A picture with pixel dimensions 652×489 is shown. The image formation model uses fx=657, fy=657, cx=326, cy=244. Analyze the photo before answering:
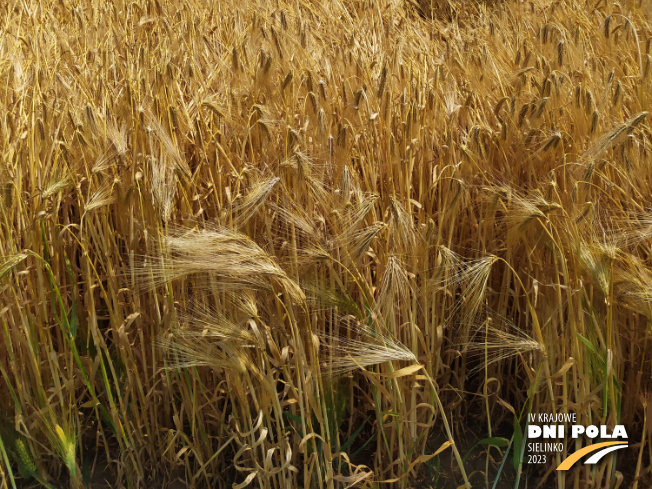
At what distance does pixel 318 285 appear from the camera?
1269 mm

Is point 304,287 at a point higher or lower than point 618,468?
higher

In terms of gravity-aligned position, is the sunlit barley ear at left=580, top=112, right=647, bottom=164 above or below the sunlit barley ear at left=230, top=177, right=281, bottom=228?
above

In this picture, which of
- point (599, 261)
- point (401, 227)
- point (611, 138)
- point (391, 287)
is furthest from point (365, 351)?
point (611, 138)

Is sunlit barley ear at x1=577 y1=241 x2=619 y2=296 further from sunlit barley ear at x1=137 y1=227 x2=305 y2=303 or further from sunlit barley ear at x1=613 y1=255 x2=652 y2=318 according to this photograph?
sunlit barley ear at x1=137 y1=227 x2=305 y2=303

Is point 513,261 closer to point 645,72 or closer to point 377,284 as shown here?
point 377,284

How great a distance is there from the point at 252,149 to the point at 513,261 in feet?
2.10

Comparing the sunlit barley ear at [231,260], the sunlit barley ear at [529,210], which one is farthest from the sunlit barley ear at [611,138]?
the sunlit barley ear at [231,260]

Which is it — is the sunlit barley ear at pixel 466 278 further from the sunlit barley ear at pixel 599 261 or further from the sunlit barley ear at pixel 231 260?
the sunlit barley ear at pixel 231 260

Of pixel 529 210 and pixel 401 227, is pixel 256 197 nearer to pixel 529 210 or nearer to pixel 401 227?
pixel 401 227

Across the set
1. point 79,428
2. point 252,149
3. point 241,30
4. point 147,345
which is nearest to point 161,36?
point 241,30

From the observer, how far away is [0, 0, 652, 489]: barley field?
47.6 inches

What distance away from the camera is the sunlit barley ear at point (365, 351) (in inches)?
43.8

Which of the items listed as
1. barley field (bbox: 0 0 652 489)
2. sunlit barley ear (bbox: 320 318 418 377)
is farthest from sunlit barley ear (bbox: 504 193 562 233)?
sunlit barley ear (bbox: 320 318 418 377)

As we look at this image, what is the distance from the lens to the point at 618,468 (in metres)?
1.39
